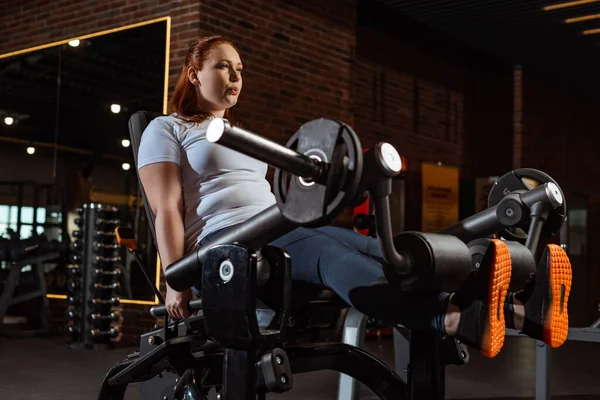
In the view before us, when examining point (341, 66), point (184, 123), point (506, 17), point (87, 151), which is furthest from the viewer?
point (506, 17)

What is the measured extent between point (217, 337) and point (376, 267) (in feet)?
1.07

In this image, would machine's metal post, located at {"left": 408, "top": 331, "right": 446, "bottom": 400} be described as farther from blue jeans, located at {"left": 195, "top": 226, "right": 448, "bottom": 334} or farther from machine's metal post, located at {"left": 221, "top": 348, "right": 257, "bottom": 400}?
machine's metal post, located at {"left": 221, "top": 348, "right": 257, "bottom": 400}

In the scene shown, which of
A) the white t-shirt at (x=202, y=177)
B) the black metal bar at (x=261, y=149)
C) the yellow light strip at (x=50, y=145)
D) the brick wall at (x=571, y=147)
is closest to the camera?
the black metal bar at (x=261, y=149)

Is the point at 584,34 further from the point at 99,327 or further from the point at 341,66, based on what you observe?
the point at 99,327

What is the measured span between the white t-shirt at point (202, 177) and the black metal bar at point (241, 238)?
0.82 feet

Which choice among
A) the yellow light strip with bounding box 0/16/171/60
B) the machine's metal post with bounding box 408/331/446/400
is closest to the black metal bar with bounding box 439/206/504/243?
the machine's metal post with bounding box 408/331/446/400

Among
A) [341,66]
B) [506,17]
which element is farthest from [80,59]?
[506,17]

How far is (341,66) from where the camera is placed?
20.4 feet

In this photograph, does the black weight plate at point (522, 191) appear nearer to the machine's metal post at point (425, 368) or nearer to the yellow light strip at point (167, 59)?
the machine's metal post at point (425, 368)

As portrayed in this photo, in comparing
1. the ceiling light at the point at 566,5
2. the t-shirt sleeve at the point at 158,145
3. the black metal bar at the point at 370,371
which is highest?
the ceiling light at the point at 566,5

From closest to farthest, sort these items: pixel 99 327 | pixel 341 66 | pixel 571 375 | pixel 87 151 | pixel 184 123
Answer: pixel 184 123
pixel 571 375
pixel 99 327
pixel 87 151
pixel 341 66

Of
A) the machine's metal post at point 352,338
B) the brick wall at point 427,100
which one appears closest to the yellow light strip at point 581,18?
the brick wall at point 427,100

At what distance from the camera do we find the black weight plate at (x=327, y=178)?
1.20 meters

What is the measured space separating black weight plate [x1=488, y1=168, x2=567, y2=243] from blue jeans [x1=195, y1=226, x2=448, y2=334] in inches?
14.8
